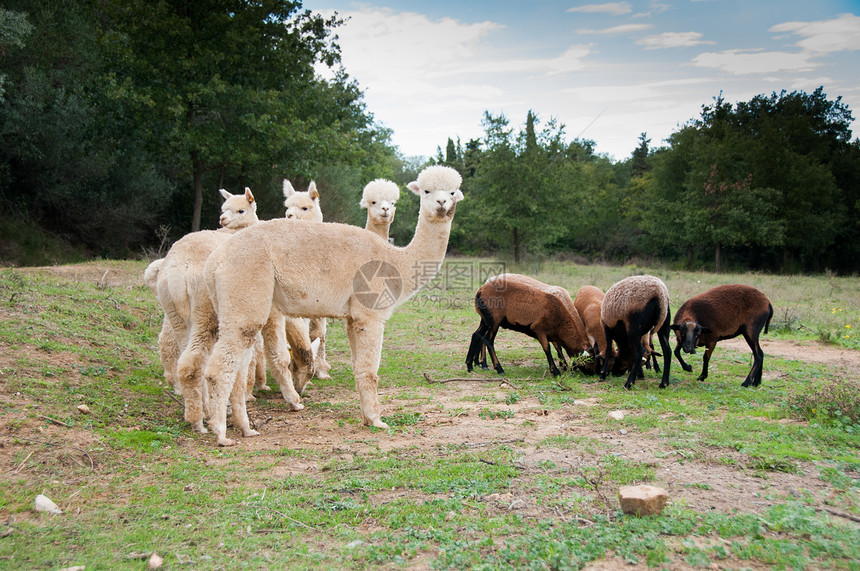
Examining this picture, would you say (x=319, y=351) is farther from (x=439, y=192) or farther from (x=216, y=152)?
(x=216, y=152)

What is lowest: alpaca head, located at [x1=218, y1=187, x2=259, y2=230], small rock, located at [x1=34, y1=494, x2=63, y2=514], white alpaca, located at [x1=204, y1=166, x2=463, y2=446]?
small rock, located at [x1=34, y1=494, x2=63, y2=514]

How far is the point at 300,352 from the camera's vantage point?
29.8ft

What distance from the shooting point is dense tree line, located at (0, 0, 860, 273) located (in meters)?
22.8

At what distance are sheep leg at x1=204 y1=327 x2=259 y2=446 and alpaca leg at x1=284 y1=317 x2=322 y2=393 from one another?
229 centimetres

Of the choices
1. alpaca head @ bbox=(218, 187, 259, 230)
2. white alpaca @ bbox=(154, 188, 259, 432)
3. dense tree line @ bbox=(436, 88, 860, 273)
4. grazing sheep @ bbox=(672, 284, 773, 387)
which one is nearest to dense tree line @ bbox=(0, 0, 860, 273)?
dense tree line @ bbox=(436, 88, 860, 273)

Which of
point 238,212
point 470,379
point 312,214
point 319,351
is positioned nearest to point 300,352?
point 319,351

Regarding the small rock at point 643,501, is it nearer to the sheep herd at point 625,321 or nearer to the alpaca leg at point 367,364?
the alpaca leg at point 367,364

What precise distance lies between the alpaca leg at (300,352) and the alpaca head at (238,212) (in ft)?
6.33

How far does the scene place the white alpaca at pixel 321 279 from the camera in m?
6.54

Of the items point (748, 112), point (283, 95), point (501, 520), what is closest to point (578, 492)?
point (501, 520)

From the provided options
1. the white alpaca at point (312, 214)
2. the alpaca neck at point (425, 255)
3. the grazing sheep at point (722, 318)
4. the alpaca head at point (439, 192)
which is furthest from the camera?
the white alpaca at point (312, 214)

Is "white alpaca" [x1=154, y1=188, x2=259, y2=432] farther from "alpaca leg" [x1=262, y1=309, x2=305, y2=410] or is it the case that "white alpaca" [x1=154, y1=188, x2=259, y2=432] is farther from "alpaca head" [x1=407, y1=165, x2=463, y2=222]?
"alpaca head" [x1=407, y1=165, x2=463, y2=222]

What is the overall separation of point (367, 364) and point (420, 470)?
6.18ft

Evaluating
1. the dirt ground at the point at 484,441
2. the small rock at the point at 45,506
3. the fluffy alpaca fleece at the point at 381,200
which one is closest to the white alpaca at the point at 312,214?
the dirt ground at the point at 484,441
